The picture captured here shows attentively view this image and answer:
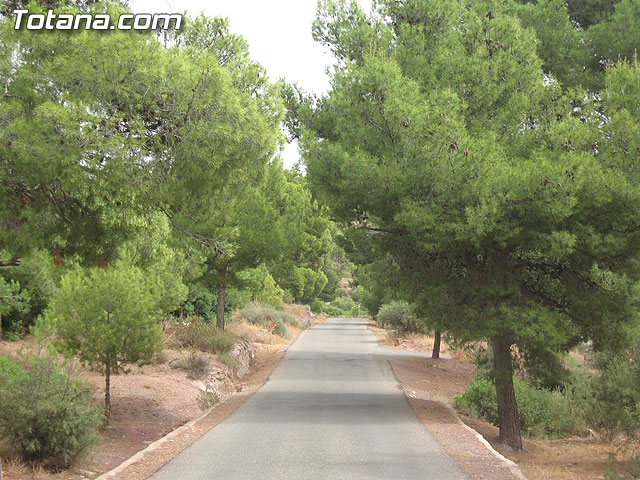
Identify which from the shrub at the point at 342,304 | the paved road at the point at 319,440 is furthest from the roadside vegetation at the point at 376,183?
the shrub at the point at 342,304

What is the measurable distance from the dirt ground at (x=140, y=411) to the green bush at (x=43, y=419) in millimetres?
264

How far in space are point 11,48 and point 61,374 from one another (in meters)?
4.87

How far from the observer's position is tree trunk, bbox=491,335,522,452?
13.1 metres

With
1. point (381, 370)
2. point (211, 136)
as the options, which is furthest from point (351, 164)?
point (381, 370)

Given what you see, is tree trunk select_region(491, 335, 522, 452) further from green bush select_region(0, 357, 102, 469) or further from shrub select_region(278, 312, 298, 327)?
shrub select_region(278, 312, 298, 327)

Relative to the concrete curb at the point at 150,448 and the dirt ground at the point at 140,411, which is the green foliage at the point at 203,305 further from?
the concrete curb at the point at 150,448

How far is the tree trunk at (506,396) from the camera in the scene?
43.1 ft

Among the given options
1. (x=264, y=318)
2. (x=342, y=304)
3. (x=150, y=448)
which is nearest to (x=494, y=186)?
(x=150, y=448)

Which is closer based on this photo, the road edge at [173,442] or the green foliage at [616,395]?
the road edge at [173,442]

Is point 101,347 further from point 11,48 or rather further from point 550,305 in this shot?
point 550,305

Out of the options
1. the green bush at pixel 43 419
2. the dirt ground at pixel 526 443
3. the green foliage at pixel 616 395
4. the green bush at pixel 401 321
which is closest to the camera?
the green bush at pixel 43 419

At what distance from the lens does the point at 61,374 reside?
945cm

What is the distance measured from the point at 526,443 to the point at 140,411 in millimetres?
9160

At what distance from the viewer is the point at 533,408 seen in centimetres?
1598
